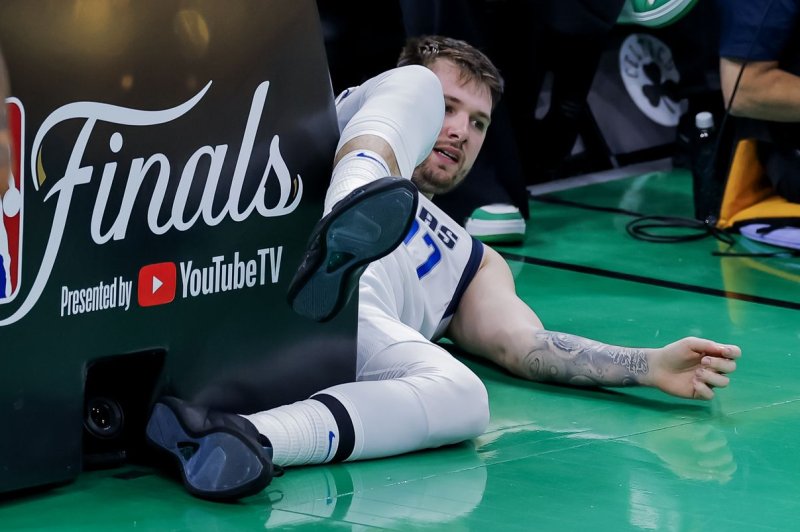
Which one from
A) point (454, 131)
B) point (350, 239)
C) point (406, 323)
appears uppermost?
point (350, 239)

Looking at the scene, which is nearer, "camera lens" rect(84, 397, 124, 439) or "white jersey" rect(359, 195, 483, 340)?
"camera lens" rect(84, 397, 124, 439)

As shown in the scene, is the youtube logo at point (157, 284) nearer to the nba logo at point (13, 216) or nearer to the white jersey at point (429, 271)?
the nba logo at point (13, 216)

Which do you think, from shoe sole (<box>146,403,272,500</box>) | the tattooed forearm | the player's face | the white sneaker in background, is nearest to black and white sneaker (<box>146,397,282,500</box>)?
shoe sole (<box>146,403,272,500</box>)

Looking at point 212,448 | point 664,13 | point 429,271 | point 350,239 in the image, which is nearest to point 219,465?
point 212,448

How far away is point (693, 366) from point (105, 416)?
142cm

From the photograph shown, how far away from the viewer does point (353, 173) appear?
3.15 meters

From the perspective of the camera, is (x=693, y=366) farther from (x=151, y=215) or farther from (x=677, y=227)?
(x=677, y=227)

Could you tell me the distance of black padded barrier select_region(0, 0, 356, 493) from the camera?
2861mm

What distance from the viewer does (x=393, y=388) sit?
327cm

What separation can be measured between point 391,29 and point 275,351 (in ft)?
11.0

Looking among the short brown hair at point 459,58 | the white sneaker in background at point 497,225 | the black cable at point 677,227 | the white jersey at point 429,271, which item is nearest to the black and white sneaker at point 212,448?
the white jersey at point 429,271

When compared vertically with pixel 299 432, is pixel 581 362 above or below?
below

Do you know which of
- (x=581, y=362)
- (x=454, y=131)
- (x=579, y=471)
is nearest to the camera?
(x=579, y=471)

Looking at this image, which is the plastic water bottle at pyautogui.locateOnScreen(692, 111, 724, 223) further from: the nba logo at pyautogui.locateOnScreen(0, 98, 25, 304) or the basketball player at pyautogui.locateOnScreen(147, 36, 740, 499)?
the nba logo at pyautogui.locateOnScreen(0, 98, 25, 304)
